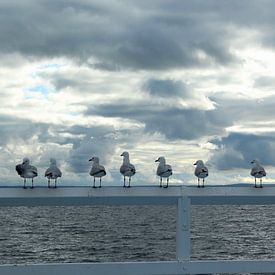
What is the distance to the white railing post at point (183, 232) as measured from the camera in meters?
6.10

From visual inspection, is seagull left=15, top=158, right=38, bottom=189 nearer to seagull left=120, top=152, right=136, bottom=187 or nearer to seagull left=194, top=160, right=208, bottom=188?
seagull left=120, top=152, right=136, bottom=187

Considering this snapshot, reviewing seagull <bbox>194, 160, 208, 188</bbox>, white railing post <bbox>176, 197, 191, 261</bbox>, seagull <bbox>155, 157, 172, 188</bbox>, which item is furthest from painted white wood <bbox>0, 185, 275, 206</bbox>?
seagull <bbox>155, 157, 172, 188</bbox>

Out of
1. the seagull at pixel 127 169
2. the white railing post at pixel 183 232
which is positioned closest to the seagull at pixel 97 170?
the seagull at pixel 127 169

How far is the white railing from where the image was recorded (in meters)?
5.92

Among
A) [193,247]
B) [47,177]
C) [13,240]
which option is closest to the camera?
[47,177]

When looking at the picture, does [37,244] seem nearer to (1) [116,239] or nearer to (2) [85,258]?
(1) [116,239]

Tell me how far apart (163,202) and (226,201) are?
0.64m

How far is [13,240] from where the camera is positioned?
130ft

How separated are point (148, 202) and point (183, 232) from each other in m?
0.43

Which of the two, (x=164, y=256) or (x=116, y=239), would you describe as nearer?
(x=164, y=256)

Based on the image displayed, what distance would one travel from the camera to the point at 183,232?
611 cm

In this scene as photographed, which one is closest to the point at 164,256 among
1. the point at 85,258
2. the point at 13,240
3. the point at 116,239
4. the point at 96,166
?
the point at 85,258

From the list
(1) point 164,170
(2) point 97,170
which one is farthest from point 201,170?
(2) point 97,170

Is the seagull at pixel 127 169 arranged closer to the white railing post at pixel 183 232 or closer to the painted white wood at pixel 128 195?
the painted white wood at pixel 128 195
